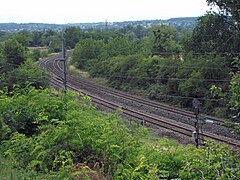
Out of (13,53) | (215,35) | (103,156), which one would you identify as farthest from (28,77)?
(103,156)

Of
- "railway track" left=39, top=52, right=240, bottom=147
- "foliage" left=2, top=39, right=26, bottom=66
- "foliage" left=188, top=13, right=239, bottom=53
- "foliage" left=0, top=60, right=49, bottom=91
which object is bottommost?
"railway track" left=39, top=52, right=240, bottom=147

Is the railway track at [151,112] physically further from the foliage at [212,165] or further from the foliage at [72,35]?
the foliage at [72,35]

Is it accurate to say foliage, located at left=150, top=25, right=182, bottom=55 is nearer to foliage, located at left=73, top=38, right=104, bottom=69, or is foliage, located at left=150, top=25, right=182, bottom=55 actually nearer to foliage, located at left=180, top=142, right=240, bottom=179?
foliage, located at left=73, top=38, right=104, bottom=69

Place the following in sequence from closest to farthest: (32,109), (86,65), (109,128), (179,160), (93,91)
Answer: (179,160) < (109,128) < (32,109) < (93,91) < (86,65)

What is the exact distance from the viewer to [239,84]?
8281mm

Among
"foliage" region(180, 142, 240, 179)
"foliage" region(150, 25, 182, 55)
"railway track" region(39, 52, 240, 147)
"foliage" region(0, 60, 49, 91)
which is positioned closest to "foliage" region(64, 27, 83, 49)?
"foliage" region(150, 25, 182, 55)

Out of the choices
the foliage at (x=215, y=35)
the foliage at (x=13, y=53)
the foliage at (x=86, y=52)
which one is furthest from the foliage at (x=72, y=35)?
the foliage at (x=215, y=35)

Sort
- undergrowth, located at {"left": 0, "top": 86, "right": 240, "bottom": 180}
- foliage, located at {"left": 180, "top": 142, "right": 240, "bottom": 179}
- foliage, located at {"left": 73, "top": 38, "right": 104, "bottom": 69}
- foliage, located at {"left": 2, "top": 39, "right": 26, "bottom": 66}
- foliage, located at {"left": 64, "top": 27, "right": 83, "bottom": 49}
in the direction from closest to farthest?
foliage, located at {"left": 180, "top": 142, "right": 240, "bottom": 179}
undergrowth, located at {"left": 0, "top": 86, "right": 240, "bottom": 180}
foliage, located at {"left": 2, "top": 39, "right": 26, "bottom": 66}
foliage, located at {"left": 73, "top": 38, "right": 104, "bottom": 69}
foliage, located at {"left": 64, "top": 27, "right": 83, "bottom": 49}

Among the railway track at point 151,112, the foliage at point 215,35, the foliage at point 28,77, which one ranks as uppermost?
the foliage at point 215,35

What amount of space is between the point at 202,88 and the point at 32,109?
21.8m

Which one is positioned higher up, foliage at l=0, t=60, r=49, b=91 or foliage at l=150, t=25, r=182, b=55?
foliage at l=150, t=25, r=182, b=55

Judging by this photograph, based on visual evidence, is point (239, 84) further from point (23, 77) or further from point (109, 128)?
point (23, 77)

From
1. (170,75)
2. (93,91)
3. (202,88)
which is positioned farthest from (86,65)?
(202,88)

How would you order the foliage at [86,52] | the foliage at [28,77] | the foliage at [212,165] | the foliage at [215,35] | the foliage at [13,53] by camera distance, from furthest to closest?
the foliage at [86,52] → the foliage at [13,53] → the foliage at [215,35] → the foliage at [28,77] → the foliage at [212,165]
